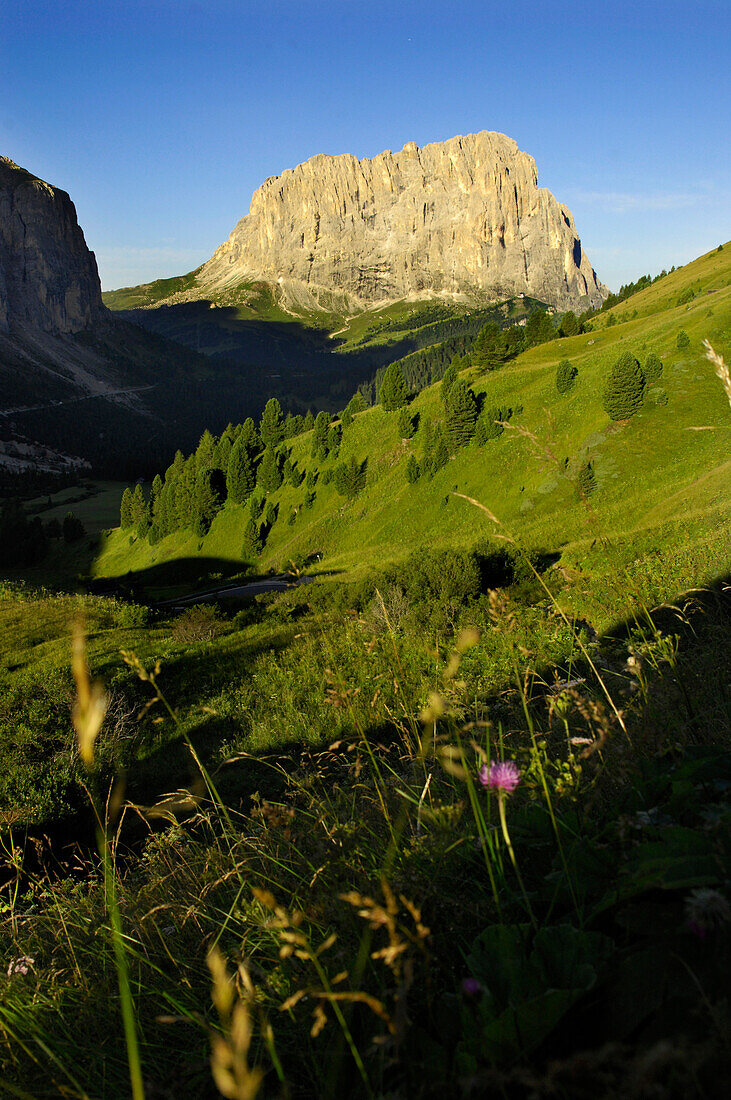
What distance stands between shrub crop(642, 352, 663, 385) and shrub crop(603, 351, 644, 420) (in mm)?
1261

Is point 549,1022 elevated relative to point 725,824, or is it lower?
lower

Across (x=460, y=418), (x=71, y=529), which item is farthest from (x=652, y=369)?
(x=71, y=529)

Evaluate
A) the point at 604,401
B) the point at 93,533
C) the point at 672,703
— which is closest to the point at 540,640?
the point at 672,703

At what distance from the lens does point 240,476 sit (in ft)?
259

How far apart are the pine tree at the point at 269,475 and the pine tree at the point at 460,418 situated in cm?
2868

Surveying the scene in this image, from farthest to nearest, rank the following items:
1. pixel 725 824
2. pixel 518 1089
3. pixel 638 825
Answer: pixel 638 825 < pixel 725 824 < pixel 518 1089

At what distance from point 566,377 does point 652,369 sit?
903cm

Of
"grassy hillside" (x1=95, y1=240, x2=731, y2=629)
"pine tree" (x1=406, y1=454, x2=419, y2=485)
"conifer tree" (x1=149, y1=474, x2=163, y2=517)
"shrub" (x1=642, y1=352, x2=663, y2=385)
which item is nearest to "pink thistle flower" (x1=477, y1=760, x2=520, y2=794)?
"grassy hillside" (x1=95, y1=240, x2=731, y2=629)

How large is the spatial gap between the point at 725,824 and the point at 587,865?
526 millimetres

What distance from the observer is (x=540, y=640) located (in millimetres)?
10602

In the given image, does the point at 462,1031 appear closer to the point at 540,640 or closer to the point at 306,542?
the point at 540,640

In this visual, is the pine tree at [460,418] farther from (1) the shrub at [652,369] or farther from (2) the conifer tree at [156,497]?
(2) the conifer tree at [156,497]

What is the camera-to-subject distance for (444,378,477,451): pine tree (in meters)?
54.7

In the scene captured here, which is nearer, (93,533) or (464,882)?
(464,882)
